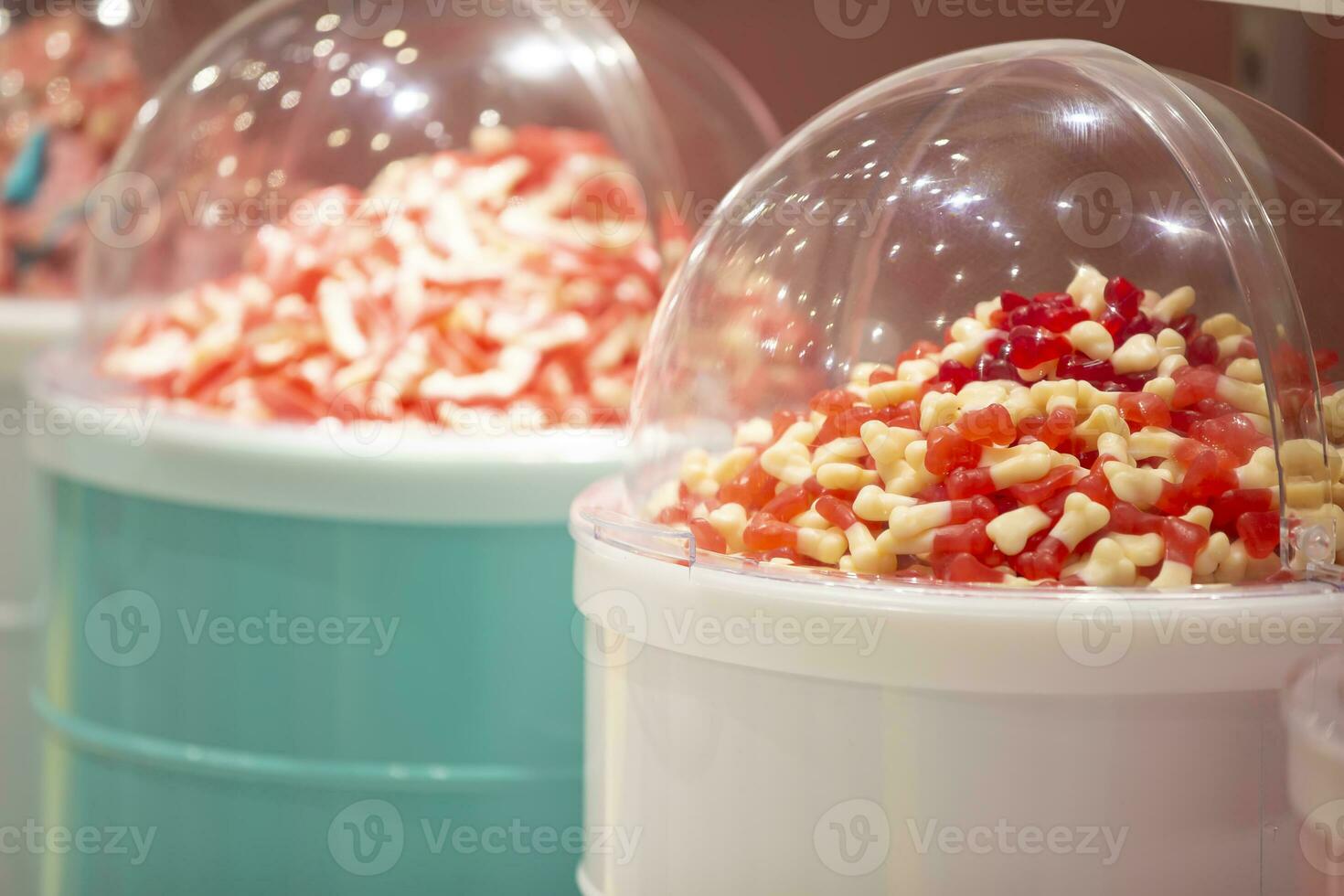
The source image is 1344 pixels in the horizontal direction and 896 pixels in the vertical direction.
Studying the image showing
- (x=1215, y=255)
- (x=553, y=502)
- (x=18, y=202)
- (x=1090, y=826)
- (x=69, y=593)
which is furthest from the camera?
(x=18, y=202)

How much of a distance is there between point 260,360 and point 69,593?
256 mm

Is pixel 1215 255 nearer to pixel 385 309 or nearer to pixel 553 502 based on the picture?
pixel 553 502

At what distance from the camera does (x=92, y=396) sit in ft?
4.33

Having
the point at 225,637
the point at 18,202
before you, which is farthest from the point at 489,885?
the point at 18,202

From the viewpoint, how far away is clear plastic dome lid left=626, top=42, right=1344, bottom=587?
0.79 meters

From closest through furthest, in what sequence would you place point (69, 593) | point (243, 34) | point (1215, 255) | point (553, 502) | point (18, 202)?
point (1215, 255), point (553, 502), point (69, 593), point (243, 34), point (18, 202)

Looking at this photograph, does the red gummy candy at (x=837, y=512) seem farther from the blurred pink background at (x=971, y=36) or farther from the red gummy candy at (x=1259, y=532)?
the blurred pink background at (x=971, y=36)

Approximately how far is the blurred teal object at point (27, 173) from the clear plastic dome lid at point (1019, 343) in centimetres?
135

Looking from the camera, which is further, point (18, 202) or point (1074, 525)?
point (18, 202)

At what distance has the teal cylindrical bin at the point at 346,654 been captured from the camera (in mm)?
1188

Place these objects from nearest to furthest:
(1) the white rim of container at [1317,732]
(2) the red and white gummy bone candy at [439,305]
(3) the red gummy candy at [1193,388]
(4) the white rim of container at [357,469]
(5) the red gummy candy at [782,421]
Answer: (1) the white rim of container at [1317,732]
(3) the red gummy candy at [1193,388]
(5) the red gummy candy at [782,421]
(4) the white rim of container at [357,469]
(2) the red and white gummy bone candy at [439,305]
